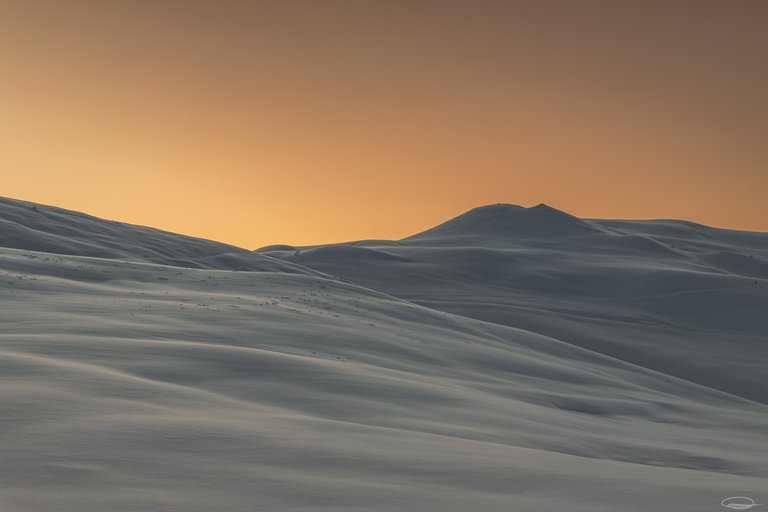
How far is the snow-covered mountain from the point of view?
5910mm

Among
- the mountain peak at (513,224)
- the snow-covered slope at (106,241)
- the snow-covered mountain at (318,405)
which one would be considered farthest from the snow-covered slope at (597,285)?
the snow-covered slope at (106,241)

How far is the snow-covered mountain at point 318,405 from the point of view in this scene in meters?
5.91

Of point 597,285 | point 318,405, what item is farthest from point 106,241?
point 318,405

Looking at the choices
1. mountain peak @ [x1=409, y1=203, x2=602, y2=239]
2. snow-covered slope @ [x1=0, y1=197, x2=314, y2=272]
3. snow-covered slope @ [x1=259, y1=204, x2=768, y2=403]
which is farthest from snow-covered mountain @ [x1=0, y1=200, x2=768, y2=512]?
mountain peak @ [x1=409, y1=203, x2=602, y2=239]

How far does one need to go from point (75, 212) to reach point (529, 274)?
79.8 ft

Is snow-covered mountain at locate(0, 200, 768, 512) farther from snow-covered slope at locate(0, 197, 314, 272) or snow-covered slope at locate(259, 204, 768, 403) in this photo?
snow-covered slope at locate(259, 204, 768, 403)

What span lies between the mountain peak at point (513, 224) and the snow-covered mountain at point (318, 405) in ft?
117

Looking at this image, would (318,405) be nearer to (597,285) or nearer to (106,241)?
(106,241)

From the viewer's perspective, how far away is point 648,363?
3162cm

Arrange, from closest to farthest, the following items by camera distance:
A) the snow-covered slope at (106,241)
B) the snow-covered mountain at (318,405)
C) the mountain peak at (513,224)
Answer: the snow-covered mountain at (318,405) < the snow-covered slope at (106,241) < the mountain peak at (513,224)

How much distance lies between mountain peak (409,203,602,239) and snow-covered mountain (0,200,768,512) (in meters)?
35.7

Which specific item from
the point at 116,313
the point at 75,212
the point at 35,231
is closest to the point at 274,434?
the point at 116,313

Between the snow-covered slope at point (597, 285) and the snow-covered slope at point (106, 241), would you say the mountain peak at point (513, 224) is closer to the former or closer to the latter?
the snow-covered slope at point (597, 285)

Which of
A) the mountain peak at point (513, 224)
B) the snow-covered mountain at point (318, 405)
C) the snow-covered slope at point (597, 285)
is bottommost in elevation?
the snow-covered mountain at point (318, 405)
